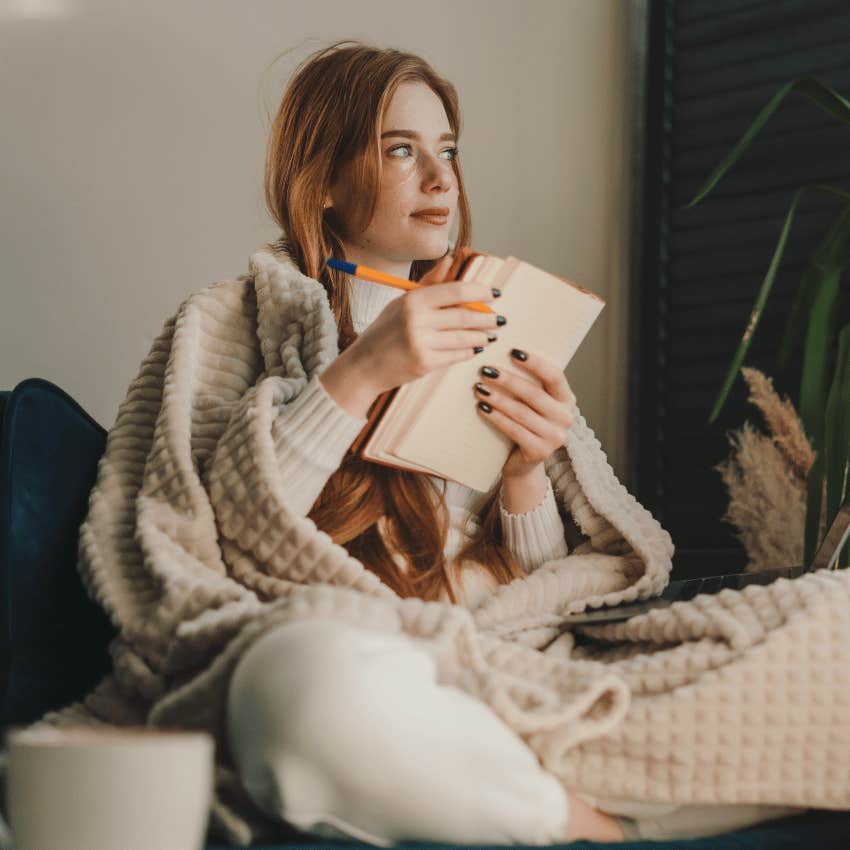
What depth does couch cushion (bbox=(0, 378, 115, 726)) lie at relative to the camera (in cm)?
90

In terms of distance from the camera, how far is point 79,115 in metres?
1.52

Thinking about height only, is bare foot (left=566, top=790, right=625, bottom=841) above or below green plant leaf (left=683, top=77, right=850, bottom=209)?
below

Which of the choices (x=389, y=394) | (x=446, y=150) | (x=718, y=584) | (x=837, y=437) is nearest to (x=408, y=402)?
(x=389, y=394)

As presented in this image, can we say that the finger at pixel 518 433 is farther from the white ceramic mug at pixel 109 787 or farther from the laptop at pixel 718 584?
the white ceramic mug at pixel 109 787

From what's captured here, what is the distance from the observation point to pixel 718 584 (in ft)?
3.43

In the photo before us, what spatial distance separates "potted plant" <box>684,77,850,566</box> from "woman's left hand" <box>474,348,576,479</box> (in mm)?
573

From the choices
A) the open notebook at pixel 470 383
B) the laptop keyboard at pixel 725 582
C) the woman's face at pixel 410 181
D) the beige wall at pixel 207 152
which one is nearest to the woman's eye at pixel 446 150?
the woman's face at pixel 410 181

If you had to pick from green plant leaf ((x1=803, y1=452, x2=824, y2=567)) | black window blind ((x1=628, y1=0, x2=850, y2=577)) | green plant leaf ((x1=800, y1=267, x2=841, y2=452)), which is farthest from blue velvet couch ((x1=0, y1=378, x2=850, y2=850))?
black window blind ((x1=628, y1=0, x2=850, y2=577))

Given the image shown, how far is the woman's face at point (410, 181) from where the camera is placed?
126 cm

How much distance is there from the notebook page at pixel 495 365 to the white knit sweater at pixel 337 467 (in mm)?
28

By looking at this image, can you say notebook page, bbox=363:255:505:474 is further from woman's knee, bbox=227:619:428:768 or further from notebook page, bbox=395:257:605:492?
woman's knee, bbox=227:619:428:768

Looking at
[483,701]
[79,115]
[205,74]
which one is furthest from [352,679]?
[205,74]

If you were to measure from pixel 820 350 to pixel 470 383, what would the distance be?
2.65 ft

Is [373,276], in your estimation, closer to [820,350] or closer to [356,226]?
[356,226]
